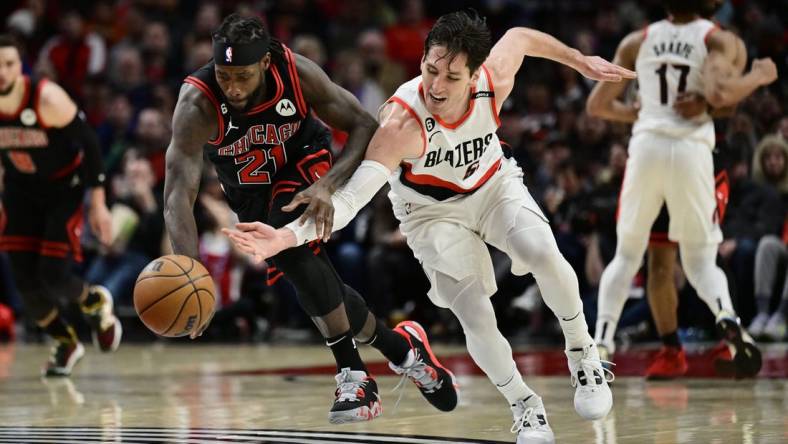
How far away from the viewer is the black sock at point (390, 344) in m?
5.94

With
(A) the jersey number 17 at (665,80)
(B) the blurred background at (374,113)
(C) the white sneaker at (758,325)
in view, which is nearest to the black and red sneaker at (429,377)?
(A) the jersey number 17 at (665,80)

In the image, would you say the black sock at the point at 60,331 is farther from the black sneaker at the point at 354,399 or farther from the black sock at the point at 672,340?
the black sock at the point at 672,340

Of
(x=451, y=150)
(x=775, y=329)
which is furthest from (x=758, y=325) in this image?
(x=451, y=150)

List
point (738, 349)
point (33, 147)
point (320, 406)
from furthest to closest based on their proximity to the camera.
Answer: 1. point (33, 147)
2. point (738, 349)
3. point (320, 406)

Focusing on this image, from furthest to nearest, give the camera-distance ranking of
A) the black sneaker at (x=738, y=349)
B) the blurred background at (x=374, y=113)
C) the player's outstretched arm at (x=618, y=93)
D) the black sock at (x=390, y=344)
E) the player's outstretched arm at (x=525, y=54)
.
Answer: the blurred background at (x=374, y=113) < the player's outstretched arm at (x=618, y=93) < the black sneaker at (x=738, y=349) < the black sock at (x=390, y=344) < the player's outstretched arm at (x=525, y=54)

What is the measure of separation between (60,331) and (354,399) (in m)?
3.69

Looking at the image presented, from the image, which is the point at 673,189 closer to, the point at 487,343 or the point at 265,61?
the point at 487,343

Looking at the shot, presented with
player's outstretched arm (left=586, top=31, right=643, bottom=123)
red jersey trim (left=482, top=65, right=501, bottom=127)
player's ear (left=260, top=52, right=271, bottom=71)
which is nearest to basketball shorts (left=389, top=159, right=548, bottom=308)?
red jersey trim (left=482, top=65, right=501, bottom=127)

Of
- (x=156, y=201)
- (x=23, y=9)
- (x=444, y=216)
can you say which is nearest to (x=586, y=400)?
(x=444, y=216)

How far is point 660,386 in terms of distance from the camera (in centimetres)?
709

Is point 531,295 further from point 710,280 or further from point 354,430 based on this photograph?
point 354,430

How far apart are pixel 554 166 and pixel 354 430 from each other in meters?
6.30

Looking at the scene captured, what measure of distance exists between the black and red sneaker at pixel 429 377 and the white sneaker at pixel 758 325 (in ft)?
14.9

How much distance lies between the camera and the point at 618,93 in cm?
751
